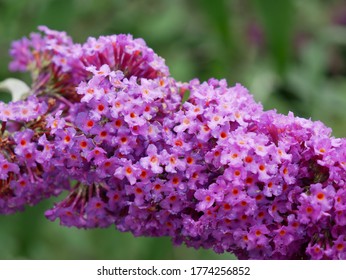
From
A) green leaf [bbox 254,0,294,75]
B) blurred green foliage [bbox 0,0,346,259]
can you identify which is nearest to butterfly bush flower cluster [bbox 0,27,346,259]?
green leaf [bbox 254,0,294,75]

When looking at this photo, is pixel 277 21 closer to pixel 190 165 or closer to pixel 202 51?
pixel 202 51

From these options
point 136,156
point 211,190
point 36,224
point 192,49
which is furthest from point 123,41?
point 192,49

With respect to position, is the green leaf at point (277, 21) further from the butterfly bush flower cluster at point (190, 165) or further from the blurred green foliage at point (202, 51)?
the butterfly bush flower cluster at point (190, 165)

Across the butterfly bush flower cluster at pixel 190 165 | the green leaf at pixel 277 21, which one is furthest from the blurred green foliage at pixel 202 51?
the butterfly bush flower cluster at pixel 190 165

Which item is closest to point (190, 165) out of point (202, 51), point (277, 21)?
point (277, 21)
